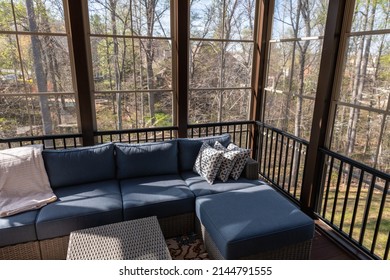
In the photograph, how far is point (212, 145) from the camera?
127 inches

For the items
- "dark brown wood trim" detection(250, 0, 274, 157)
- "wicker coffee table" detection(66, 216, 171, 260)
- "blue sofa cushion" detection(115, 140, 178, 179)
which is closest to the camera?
"wicker coffee table" detection(66, 216, 171, 260)

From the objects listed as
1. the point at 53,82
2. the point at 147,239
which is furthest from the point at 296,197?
the point at 53,82

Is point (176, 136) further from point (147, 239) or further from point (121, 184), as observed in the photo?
point (147, 239)

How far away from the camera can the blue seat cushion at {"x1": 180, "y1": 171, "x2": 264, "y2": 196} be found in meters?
2.74

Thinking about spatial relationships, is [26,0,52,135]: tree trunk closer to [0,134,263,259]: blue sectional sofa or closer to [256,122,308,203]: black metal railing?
[0,134,263,259]: blue sectional sofa

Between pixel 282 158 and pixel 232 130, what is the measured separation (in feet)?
2.67

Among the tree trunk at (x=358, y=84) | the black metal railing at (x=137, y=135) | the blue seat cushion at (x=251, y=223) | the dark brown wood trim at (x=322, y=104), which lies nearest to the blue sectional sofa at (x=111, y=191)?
the blue seat cushion at (x=251, y=223)

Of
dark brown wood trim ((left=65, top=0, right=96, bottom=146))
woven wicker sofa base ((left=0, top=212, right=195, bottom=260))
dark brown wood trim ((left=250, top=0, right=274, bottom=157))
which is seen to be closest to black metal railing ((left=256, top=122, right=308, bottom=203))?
dark brown wood trim ((left=250, top=0, right=274, bottom=157))

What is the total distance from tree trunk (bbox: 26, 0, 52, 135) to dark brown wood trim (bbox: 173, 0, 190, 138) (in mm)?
1509

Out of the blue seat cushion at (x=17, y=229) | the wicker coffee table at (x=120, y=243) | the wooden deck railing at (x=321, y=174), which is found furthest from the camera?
the wooden deck railing at (x=321, y=174)

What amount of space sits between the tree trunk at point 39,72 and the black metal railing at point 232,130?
171 cm

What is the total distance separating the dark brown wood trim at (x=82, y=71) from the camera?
285 cm

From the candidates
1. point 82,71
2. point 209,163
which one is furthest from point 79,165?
point 209,163

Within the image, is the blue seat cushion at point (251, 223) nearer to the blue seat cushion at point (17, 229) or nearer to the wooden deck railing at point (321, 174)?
the wooden deck railing at point (321, 174)
